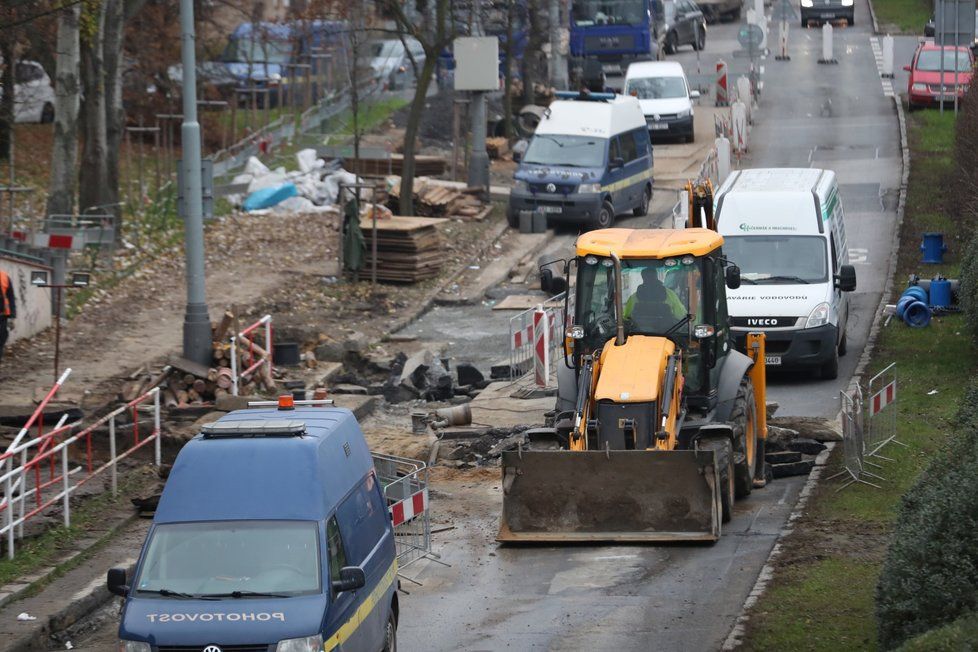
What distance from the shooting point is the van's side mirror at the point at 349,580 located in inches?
384

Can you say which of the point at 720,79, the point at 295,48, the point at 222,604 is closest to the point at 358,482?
the point at 222,604

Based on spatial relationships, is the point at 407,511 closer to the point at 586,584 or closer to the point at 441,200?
the point at 586,584

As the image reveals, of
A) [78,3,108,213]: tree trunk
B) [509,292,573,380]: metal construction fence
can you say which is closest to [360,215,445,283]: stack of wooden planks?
[78,3,108,213]: tree trunk

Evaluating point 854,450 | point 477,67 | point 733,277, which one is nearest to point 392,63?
point 477,67

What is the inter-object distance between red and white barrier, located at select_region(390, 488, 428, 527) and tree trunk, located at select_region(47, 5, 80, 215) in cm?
1473

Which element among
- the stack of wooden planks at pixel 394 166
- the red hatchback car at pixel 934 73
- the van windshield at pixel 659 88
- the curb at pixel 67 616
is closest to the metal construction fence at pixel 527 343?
the curb at pixel 67 616

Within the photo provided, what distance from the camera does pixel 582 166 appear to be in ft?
106

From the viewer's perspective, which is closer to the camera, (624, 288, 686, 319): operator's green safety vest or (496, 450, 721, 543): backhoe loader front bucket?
(496, 450, 721, 543): backhoe loader front bucket

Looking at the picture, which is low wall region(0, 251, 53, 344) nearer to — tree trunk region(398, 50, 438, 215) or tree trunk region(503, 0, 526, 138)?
tree trunk region(398, 50, 438, 215)

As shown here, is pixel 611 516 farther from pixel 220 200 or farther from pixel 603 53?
pixel 603 53

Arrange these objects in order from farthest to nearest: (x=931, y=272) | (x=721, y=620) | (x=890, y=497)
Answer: (x=931, y=272), (x=890, y=497), (x=721, y=620)

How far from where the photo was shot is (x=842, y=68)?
51.9 metres

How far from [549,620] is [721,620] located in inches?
54.1

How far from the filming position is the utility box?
35094 mm
